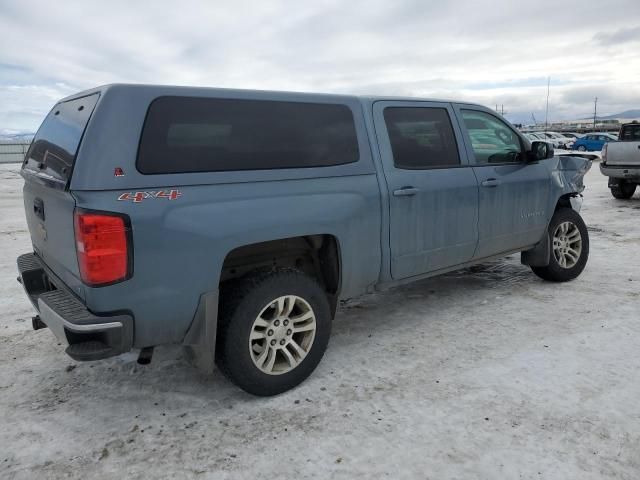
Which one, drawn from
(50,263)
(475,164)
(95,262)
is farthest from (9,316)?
(475,164)

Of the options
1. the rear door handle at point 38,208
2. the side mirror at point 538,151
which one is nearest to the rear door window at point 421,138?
the side mirror at point 538,151

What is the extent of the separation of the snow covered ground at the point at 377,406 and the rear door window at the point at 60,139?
4.65 ft

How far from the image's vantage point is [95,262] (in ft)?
8.27

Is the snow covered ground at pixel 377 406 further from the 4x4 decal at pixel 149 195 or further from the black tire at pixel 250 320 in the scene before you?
the 4x4 decal at pixel 149 195

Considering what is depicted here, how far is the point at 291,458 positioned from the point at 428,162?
247 cm

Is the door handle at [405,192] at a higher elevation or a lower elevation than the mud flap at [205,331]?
higher

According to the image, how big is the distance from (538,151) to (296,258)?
9.13ft

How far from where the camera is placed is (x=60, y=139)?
3.04 metres

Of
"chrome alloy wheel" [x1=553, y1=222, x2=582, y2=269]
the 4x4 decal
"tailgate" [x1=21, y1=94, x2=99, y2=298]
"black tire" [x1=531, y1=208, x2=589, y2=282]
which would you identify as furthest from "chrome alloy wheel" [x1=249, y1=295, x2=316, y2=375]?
"chrome alloy wheel" [x1=553, y1=222, x2=582, y2=269]

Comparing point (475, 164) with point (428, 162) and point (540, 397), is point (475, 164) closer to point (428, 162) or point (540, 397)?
point (428, 162)

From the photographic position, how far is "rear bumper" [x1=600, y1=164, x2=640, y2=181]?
1114 cm

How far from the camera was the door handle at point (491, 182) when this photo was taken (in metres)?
4.41

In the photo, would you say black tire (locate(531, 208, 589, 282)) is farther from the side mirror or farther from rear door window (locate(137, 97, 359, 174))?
rear door window (locate(137, 97, 359, 174))

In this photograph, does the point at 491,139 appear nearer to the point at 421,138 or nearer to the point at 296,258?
the point at 421,138
